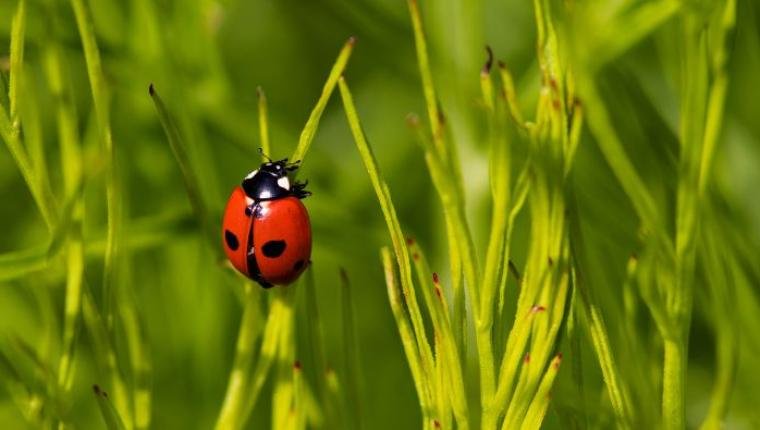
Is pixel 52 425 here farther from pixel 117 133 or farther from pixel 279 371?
pixel 117 133

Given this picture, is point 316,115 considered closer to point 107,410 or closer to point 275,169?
point 107,410

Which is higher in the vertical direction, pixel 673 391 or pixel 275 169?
pixel 275 169

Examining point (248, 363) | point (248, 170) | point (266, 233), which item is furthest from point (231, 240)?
point (248, 170)

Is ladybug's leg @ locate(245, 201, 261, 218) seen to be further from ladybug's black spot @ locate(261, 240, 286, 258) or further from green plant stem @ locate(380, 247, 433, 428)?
green plant stem @ locate(380, 247, 433, 428)

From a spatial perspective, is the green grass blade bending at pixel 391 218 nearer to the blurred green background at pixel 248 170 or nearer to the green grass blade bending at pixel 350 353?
the green grass blade bending at pixel 350 353

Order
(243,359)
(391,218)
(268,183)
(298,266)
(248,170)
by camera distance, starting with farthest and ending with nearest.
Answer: (248,170) → (268,183) → (298,266) → (243,359) → (391,218)

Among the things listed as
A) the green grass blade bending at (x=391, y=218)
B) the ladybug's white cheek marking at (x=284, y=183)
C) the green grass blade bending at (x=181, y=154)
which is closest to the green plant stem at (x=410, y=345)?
the green grass blade bending at (x=391, y=218)
